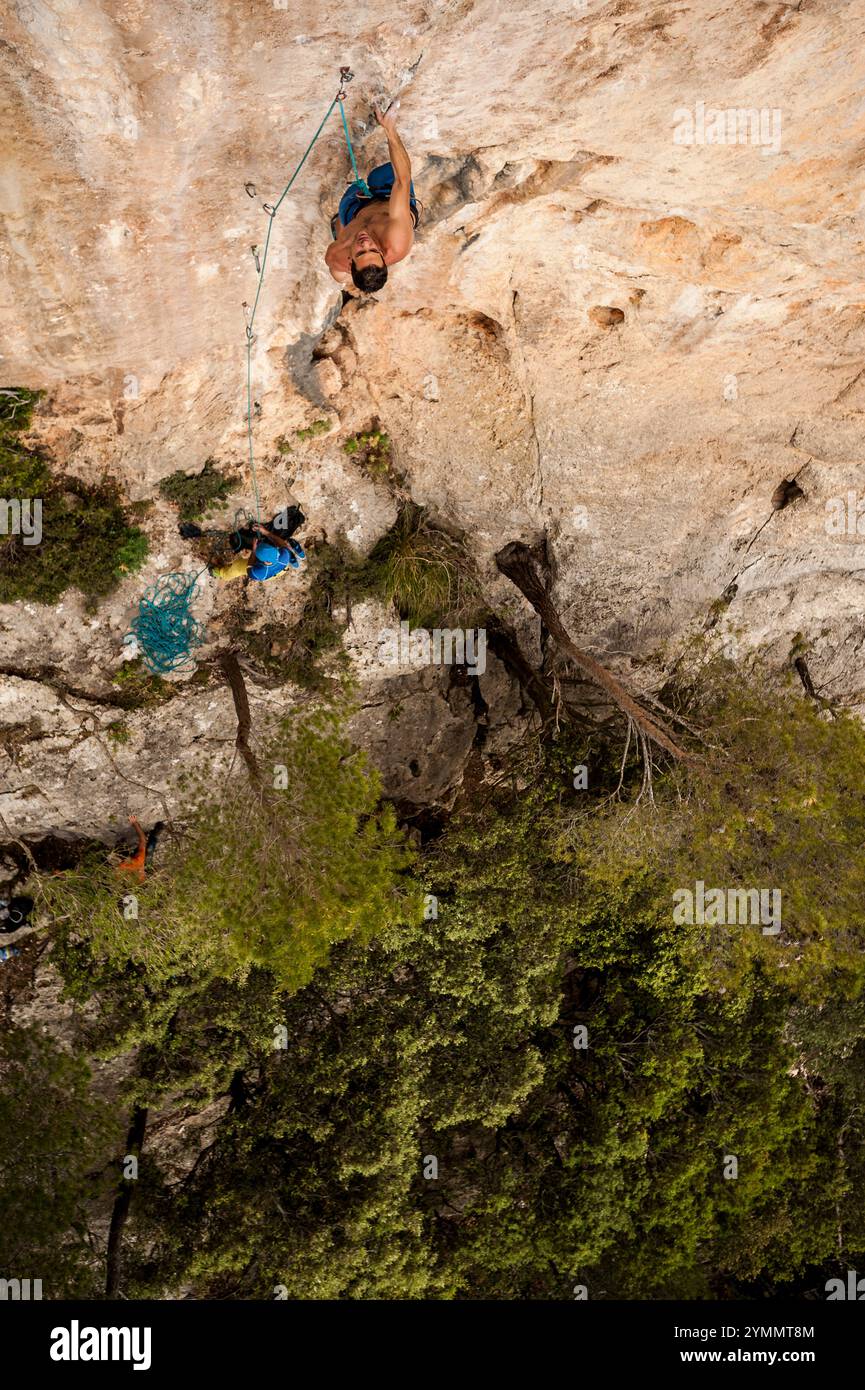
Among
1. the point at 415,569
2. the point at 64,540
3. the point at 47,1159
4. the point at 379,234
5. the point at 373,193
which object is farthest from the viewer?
the point at 47,1159

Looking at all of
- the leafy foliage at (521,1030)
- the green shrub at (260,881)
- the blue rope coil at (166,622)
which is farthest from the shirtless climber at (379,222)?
the leafy foliage at (521,1030)

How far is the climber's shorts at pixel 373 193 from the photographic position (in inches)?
297

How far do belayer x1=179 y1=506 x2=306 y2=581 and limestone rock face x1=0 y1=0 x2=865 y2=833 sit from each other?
345 mm

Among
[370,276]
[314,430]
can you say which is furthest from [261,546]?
[370,276]

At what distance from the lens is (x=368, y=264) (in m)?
7.04

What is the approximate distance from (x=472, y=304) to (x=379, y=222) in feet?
8.97

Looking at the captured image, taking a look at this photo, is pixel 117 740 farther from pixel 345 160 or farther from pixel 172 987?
pixel 345 160

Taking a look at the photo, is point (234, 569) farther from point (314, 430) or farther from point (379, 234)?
point (379, 234)

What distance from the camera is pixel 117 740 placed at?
1168cm

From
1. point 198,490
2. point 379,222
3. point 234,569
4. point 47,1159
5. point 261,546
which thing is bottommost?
point 47,1159

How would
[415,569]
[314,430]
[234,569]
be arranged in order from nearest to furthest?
[234,569] < [314,430] < [415,569]

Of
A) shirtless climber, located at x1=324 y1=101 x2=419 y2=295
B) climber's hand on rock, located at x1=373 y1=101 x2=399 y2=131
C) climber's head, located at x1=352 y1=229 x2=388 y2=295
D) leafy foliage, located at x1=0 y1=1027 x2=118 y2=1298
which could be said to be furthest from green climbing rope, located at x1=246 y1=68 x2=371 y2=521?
leafy foliage, located at x1=0 y1=1027 x2=118 y2=1298

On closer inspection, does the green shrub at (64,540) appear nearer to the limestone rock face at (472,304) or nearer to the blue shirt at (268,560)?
the limestone rock face at (472,304)
